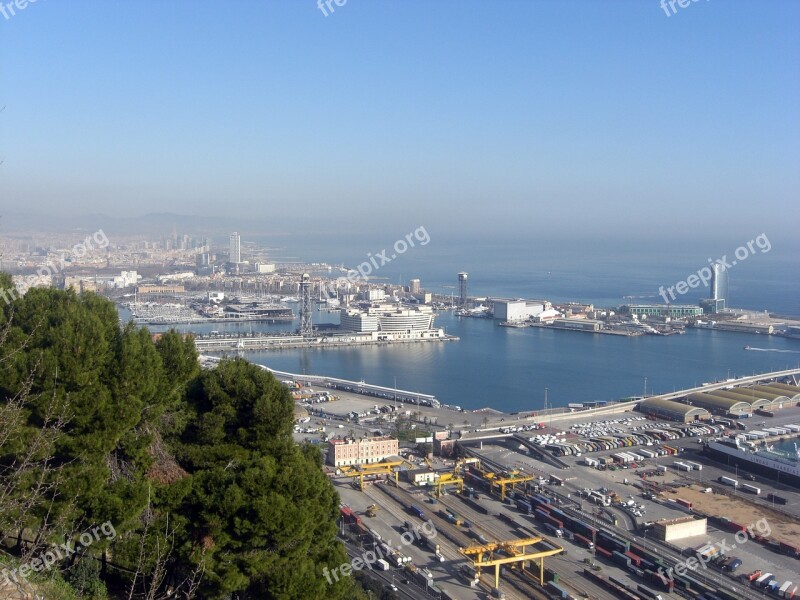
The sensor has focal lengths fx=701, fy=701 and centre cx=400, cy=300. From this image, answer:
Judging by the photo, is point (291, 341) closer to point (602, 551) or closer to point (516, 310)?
point (516, 310)

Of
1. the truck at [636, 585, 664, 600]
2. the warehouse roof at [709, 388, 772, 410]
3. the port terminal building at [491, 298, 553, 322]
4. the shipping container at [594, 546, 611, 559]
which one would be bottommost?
the truck at [636, 585, 664, 600]

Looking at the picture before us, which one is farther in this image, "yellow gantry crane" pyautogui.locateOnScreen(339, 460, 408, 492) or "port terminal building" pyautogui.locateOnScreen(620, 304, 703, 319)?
"port terminal building" pyautogui.locateOnScreen(620, 304, 703, 319)

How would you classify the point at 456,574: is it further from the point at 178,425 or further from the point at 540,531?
the point at 178,425

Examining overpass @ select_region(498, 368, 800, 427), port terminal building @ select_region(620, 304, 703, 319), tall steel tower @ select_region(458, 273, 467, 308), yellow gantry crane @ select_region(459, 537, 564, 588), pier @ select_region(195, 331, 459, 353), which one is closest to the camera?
yellow gantry crane @ select_region(459, 537, 564, 588)

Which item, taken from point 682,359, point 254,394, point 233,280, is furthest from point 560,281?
point 254,394

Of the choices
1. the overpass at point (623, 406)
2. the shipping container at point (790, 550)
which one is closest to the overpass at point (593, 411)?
the overpass at point (623, 406)

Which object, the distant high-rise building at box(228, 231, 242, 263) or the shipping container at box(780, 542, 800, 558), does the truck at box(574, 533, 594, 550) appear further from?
the distant high-rise building at box(228, 231, 242, 263)

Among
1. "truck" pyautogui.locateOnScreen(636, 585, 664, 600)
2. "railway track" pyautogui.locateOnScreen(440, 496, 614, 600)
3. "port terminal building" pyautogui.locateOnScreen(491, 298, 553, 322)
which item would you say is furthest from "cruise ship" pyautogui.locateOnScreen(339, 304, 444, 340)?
"truck" pyautogui.locateOnScreen(636, 585, 664, 600)

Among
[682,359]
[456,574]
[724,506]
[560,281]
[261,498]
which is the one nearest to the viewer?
[261,498]
